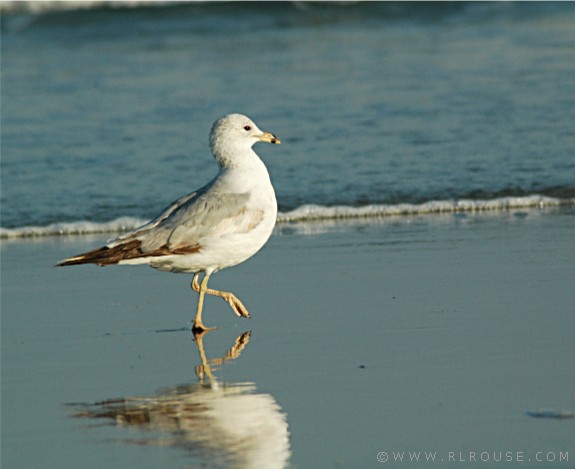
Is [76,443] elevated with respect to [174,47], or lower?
lower

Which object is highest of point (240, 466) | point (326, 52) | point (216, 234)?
point (326, 52)

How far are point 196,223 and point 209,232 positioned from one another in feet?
0.29

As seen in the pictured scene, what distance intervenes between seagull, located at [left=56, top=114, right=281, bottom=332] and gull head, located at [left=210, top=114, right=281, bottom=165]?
6 cm

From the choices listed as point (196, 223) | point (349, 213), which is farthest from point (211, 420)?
point (349, 213)

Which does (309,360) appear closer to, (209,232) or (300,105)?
Answer: (209,232)

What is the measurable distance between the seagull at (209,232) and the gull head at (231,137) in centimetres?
6

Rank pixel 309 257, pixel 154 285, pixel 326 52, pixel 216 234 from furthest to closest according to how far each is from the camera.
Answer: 1. pixel 326 52
2. pixel 309 257
3. pixel 154 285
4. pixel 216 234

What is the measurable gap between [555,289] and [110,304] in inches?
108

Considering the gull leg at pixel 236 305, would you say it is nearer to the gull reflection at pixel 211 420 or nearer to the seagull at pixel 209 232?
the seagull at pixel 209 232

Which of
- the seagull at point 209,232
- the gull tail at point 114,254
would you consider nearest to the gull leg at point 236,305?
the seagull at point 209,232

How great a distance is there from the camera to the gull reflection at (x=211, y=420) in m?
4.30

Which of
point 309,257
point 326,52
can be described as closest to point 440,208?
point 309,257

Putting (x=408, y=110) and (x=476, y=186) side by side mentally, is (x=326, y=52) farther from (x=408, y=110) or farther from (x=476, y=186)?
(x=476, y=186)

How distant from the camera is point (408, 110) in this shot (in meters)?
14.5
